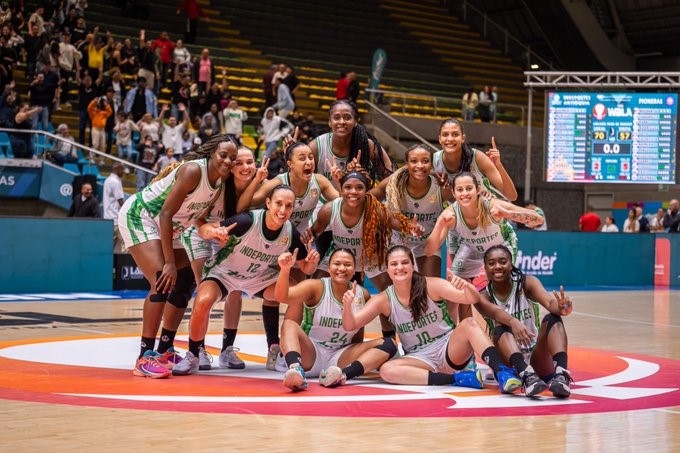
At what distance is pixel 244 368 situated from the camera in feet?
27.3

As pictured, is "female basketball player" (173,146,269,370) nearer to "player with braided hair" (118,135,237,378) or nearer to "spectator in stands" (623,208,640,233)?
"player with braided hair" (118,135,237,378)

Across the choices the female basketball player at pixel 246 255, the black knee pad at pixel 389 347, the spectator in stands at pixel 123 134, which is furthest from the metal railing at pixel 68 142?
the black knee pad at pixel 389 347

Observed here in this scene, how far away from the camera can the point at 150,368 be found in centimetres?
761

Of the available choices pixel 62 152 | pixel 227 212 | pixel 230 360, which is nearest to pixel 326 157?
pixel 227 212

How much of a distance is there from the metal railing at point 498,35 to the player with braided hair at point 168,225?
2519cm

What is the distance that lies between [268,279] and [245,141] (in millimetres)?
15050

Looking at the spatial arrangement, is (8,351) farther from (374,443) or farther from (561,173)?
(561,173)

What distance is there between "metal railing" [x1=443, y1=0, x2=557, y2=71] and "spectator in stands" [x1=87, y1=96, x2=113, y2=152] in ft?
54.2

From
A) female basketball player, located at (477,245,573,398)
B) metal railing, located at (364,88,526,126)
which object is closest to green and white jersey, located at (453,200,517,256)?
female basketball player, located at (477,245,573,398)

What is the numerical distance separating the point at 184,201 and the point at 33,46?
45.0ft

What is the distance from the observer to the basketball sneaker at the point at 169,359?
7680 mm

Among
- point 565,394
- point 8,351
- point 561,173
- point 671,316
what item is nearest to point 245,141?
point 561,173

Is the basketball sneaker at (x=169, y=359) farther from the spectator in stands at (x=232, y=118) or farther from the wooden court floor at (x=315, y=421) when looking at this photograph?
the spectator in stands at (x=232, y=118)

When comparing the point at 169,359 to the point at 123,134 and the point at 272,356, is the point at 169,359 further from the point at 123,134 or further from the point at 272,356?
the point at 123,134
